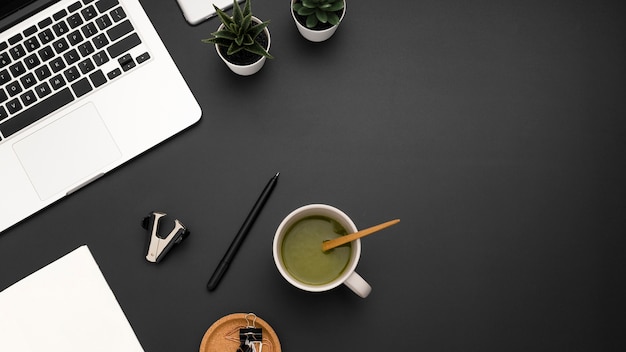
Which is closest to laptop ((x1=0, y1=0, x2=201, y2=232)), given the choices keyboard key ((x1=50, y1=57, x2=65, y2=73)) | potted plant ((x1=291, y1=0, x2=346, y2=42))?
keyboard key ((x1=50, y1=57, x2=65, y2=73))

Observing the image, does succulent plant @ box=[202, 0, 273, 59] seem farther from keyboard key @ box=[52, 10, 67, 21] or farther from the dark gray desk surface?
keyboard key @ box=[52, 10, 67, 21]

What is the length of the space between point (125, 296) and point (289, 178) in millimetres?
326

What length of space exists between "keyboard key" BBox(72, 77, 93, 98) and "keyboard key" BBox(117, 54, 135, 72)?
0.06 metres

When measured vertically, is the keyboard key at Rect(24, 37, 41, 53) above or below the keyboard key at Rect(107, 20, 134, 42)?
above

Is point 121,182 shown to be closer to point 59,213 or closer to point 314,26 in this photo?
point 59,213

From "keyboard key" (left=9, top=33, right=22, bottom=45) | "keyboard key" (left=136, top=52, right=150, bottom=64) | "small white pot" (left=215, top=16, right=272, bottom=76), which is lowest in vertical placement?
"small white pot" (left=215, top=16, right=272, bottom=76)

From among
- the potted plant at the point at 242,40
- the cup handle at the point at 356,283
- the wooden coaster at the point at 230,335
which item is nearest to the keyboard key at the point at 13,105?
the potted plant at the point at 242,40

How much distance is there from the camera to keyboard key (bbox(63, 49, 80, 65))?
37.0 inches

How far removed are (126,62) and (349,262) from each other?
482 mm

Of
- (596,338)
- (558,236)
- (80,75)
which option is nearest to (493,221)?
(558,236)

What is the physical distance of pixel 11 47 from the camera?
3.09ft

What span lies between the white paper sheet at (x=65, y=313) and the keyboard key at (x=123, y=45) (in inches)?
12.8

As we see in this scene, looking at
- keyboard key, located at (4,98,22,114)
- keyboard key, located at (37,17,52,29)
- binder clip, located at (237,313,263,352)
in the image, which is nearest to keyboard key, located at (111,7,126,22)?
keyboard key, located at (37,17,52,29)

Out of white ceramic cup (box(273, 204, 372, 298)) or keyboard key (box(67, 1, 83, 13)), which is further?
keyboard key (box(67, 1, 83, 13))
